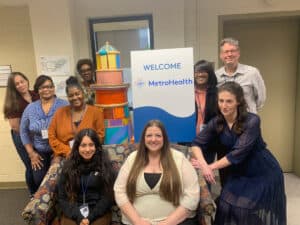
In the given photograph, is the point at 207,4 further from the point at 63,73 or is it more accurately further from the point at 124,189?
the point at 124,189

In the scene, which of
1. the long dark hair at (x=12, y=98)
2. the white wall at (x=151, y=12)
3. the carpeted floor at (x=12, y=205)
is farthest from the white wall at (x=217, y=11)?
the carpeted floor at (x=12, y=205)

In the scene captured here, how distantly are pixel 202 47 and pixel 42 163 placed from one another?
2.11 metres

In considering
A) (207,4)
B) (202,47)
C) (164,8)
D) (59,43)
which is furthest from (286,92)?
(59,43)

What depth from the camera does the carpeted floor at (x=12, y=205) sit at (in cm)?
275

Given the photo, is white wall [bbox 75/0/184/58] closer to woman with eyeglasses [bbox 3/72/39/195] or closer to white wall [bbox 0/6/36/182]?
white wall [bbox 0/6/36/182]

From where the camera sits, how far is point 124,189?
1834 millimetres

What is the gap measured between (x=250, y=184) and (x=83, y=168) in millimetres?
1122

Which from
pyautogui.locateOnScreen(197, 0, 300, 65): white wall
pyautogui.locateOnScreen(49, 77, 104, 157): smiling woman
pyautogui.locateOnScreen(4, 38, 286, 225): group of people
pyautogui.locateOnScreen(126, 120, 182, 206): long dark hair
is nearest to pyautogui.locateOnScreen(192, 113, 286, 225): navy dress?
pyautogui.locateOnScreen(4, 38, 286, 225): group of people

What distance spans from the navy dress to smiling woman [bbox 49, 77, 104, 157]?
0.99m

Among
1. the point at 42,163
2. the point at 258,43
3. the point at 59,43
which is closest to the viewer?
the point at 42,163

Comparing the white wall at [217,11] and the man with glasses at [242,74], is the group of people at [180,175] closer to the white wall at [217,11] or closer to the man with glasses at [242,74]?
Result: the man with glasses at [242,74]

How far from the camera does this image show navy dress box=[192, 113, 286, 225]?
1791 millimetres

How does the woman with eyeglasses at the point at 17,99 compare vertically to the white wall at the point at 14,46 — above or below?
below

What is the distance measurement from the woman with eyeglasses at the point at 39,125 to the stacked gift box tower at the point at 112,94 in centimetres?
44
